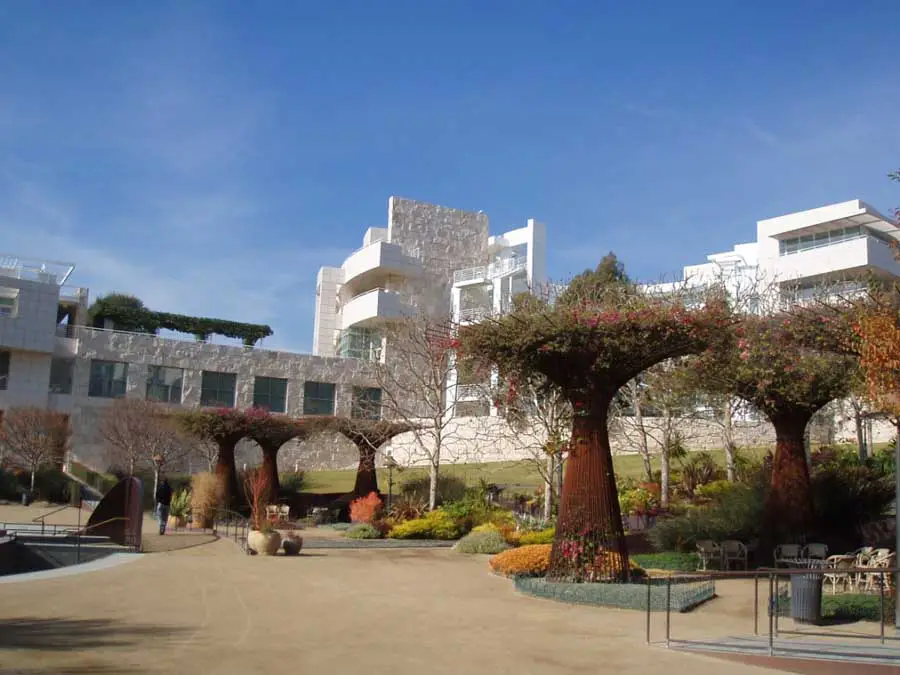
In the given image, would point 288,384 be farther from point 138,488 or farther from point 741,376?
point 741,376

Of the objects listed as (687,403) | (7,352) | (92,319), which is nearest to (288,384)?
(92,319)

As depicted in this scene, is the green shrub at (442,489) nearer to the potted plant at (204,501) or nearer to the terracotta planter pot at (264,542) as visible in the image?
the potted plant at (204,501)

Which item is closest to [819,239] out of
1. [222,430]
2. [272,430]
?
[272,430]

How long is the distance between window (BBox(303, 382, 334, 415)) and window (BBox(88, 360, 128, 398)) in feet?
34.6

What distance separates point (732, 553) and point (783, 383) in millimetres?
3697

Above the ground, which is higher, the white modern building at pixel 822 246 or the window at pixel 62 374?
the white modern building at pixel 822 246

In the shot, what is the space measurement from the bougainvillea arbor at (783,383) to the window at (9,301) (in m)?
34.7

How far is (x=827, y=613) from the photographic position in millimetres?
12125

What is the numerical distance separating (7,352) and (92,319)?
7.57 meters

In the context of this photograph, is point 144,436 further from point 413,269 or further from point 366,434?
point 413,269

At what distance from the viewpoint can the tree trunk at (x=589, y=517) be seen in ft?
47.1

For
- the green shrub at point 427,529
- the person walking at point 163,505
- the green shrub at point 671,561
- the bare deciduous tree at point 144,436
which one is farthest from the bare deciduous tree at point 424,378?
the bare deciduous tree at point 144,436

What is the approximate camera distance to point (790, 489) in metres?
18.2

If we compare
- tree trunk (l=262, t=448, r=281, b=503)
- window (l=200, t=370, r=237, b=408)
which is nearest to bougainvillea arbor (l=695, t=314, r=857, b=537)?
tree trunk (l=262, t=448, r=281, b=503)
